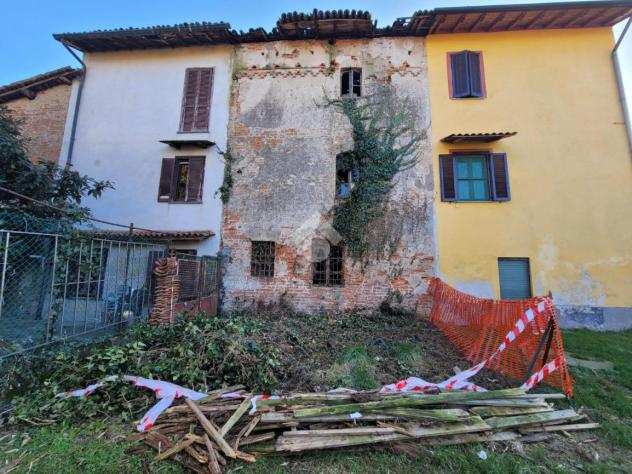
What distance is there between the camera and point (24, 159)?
23.8 feet

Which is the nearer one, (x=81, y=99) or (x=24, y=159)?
(x=24, y=159)

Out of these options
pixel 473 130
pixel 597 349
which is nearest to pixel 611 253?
pixel 597 349

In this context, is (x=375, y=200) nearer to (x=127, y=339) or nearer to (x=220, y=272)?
(x=220, y=272)

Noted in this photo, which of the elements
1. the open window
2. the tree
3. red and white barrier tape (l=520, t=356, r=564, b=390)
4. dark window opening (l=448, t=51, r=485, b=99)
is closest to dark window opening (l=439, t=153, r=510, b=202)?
dark window opening (l=448, t=51, r=485, b=99)

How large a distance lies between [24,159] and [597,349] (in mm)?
13295

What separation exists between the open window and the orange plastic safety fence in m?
4.41

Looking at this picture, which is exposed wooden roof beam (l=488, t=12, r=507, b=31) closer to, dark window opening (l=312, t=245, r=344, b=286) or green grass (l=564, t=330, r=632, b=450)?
dark window opening (l=312, t=245, r=344, b=286)

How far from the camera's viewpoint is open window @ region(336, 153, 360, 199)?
31.3ft

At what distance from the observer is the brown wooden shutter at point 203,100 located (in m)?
10.2

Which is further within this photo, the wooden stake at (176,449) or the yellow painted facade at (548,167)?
the yellow painted facade at (548,167)

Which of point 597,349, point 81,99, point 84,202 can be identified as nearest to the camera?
point 597,349

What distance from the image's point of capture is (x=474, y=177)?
30.2ft

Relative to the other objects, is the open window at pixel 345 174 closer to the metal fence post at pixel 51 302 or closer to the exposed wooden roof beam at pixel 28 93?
the metal fence post at pixel 51 302

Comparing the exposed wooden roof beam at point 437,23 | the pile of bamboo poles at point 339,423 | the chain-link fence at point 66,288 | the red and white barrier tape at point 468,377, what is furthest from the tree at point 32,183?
the exposed wooden roof beam at point 437,23
